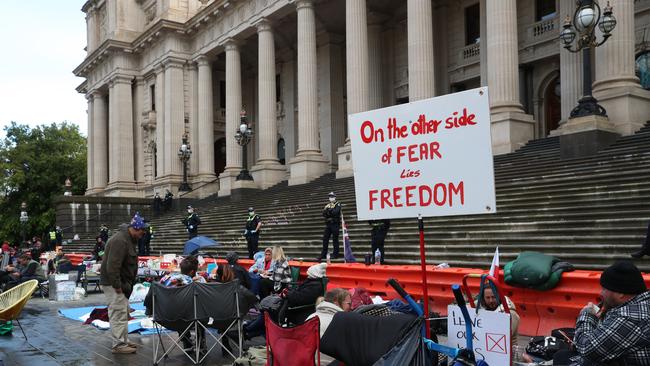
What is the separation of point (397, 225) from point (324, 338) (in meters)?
12.6

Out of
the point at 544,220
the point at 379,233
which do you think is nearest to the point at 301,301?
the point at 379,233

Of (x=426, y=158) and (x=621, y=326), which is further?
(x=426, y=158)

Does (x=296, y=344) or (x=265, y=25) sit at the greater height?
(x=265, y=25)

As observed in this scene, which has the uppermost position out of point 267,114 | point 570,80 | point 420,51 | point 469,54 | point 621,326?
point 469,54

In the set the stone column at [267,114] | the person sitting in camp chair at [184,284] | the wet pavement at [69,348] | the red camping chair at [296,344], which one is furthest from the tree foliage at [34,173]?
the red camping chair at [296,344]

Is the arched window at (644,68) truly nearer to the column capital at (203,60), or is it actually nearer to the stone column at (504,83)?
the stone column at (504,83)

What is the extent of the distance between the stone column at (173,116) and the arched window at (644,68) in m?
28.2

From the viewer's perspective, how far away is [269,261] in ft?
40.8

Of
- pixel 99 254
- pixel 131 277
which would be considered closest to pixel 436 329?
pixel 131 277

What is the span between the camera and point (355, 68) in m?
26.8

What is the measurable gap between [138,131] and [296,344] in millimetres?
44297

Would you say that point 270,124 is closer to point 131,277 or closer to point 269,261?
point 269,261

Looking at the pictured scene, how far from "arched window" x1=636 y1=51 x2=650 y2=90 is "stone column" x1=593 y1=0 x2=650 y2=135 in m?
4.84

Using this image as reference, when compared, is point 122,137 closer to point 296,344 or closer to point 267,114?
point 267,114
